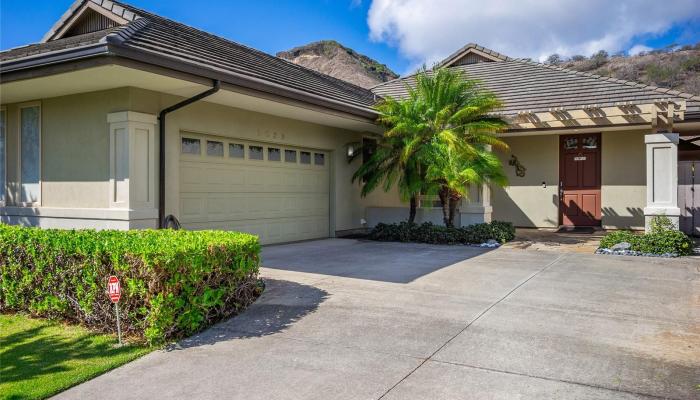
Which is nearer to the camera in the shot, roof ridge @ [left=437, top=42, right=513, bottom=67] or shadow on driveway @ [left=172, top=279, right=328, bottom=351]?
shadow on driveway @ [left=172, top=279, right=328, bottom=351]

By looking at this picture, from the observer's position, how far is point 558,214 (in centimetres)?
1487

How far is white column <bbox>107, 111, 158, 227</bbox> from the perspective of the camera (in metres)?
8.03

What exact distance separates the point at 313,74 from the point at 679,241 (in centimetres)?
946

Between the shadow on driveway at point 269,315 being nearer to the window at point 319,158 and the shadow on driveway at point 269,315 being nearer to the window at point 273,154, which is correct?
the window at point 273,154

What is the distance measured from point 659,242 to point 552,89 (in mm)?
6216

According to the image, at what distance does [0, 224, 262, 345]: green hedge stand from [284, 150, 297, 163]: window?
241 inches

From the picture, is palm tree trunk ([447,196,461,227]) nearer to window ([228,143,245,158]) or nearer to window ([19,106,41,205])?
window ([228,143,245,158])

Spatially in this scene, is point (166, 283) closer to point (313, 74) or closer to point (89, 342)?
point (89, 342)

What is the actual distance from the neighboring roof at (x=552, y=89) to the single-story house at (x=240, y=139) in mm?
57

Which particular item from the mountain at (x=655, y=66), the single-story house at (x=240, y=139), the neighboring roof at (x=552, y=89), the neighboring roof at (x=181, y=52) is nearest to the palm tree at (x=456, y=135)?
the single-story house at (x=240, y=139)

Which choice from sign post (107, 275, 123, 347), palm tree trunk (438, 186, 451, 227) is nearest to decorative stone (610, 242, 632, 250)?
palm tree trunk (438, 186, 451, 227)

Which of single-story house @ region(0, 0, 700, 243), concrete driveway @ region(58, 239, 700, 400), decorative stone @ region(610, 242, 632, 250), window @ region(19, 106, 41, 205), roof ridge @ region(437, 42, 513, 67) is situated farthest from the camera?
roof ridge @ region(437, 42, 513, 67)

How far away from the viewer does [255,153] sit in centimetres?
1113

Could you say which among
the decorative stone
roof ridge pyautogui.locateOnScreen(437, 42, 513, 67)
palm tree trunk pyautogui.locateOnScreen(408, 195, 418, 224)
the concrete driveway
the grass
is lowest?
the grass
